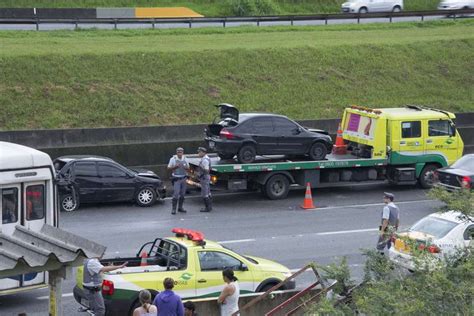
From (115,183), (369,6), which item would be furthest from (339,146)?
(369,6)

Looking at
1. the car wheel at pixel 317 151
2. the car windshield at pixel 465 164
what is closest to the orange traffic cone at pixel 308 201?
the car wheel at pixel 317 151

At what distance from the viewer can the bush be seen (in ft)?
170

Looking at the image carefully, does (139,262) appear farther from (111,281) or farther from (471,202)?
(471,202)

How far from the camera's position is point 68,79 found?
103ft

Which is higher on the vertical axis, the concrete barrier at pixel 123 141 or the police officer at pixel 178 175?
the concrete barrier at pixel 123 141

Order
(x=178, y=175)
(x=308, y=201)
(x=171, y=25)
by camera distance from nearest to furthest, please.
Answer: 1. (x=178, y=175)
2. (x=308, y=201)
3. (x=171, y=25)

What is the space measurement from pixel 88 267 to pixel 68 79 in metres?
17.9

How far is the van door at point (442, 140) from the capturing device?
27.2 m

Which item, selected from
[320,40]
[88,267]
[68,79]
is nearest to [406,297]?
[88,267]

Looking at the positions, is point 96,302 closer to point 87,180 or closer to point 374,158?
point 87,180

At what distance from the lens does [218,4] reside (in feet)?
176

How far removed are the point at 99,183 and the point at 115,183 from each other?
42cm

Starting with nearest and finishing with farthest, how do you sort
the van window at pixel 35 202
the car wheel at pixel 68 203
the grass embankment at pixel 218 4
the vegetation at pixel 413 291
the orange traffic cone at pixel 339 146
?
the vegetation at pixel 413 291
the van window at pixel 35 202
the car wheel at pixel 68 203
the orange traffic cone at pixel 339 146
the grass embankment at pixel 218 4

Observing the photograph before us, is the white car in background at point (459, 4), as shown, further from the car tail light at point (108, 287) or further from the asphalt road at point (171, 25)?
the car tail light at point (108, 287)
